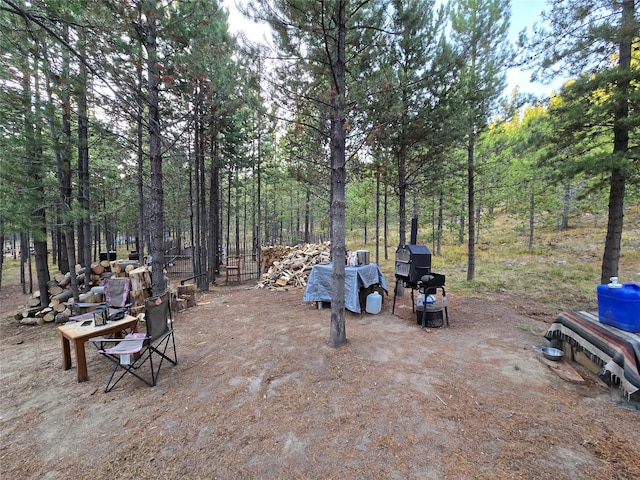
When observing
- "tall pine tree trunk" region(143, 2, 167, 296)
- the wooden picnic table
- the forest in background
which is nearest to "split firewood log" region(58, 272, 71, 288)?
the forest in background

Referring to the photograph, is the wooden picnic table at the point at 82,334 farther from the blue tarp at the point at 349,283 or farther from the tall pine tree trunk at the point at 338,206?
the blue tarp at the point at 349,283

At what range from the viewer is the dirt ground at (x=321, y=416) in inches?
75.2

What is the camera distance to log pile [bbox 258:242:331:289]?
8867 millimetres

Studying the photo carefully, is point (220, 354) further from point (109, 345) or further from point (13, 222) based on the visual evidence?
point (13, 222)

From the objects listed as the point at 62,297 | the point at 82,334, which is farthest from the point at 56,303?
the point at 82,334

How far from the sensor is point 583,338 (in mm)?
3182

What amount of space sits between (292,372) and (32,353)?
13.9 feet

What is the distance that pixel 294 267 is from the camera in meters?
9.43

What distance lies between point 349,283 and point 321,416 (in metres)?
3.28

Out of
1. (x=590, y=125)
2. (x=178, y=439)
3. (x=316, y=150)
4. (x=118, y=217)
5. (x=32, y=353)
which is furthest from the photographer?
(x=118, y=217)

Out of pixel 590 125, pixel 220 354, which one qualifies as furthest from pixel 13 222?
pixel 590 125

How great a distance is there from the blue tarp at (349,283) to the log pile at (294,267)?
2713 mm

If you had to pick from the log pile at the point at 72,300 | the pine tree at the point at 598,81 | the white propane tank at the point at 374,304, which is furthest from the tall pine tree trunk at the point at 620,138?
the log pile at the point at 72,300

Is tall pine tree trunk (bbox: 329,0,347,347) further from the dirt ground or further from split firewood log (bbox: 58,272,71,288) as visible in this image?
split firewood log (bbox: 58,272,71,288)
